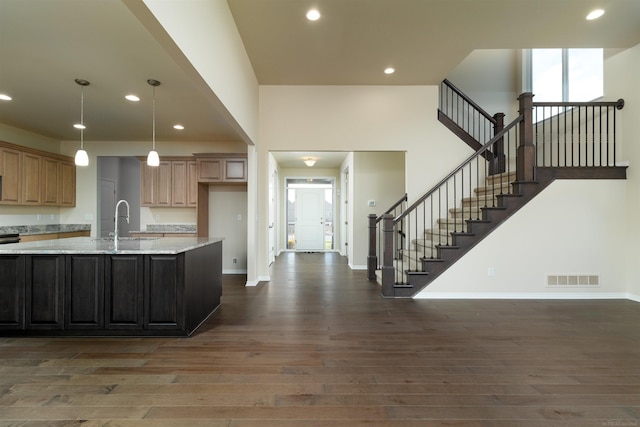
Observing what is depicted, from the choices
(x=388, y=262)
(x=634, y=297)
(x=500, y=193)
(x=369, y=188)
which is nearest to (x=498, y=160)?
(x=500, y=193)

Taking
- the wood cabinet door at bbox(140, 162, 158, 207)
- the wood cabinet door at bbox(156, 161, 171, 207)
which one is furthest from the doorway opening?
the wood cabinet door at bbox(140, 162, 158, 207)

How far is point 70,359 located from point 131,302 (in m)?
0.61

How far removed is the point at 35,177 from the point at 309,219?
6636 mm

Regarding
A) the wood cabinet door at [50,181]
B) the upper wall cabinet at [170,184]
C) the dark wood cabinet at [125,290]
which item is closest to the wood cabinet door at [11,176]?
the wood cabinet door at [50,181]

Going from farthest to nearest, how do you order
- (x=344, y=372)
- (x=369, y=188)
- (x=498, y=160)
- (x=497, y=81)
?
(x=369, y=188)
(x=497, y=81)
(x=498, y=160)
(x=344, y=372)

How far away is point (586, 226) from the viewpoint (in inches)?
166

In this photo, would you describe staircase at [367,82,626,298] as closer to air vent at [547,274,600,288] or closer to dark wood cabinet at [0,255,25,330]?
air vent at [547,274,600,288]

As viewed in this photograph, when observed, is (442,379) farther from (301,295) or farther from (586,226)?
(586,226)

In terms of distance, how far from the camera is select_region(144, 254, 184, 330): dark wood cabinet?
2887 millimetres

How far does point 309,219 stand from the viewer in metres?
9.84

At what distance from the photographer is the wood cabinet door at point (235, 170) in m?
5.64

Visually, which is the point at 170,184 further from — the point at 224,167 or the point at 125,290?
the point at 125,290

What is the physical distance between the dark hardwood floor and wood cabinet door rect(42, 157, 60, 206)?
370 cm

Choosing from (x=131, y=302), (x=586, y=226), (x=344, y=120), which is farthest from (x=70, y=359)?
(x=586, y=226)
